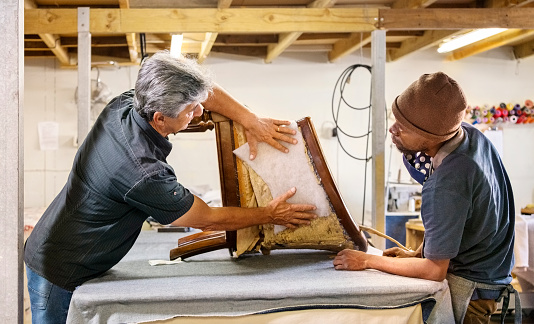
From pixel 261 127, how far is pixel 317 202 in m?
0.37

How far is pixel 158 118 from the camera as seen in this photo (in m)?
1.87

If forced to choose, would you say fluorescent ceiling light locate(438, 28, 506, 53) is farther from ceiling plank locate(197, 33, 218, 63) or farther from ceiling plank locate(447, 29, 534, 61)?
ceiling plank locate(197, 33, 218, 63)

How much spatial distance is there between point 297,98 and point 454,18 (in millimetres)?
3577

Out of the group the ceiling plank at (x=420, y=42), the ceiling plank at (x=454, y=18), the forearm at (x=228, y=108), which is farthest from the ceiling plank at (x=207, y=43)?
the forearm at (x=228, y=108)

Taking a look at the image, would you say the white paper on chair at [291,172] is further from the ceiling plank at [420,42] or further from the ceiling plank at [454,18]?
the ceiling plank at [420,42]

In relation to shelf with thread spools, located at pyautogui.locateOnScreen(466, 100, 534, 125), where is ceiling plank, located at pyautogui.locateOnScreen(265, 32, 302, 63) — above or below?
above

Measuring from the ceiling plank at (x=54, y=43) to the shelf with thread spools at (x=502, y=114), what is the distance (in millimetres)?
4971

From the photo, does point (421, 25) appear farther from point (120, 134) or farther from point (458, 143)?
point (120, 134)

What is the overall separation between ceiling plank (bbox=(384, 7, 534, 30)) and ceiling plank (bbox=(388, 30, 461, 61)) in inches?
69.0

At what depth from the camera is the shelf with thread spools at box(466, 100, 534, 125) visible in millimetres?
7164

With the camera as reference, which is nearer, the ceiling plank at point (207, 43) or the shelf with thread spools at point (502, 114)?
the ceiling plank at point (207, 43)

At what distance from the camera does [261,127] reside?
221 cm

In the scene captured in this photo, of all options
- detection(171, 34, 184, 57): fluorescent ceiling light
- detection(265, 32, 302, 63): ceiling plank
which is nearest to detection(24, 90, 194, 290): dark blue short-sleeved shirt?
detection(171, 34, 184, 57): fluorescent ceiling light

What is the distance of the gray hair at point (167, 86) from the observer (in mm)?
1807
